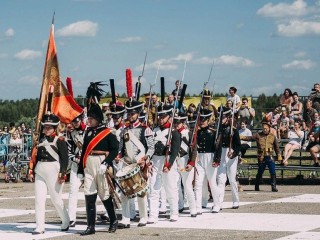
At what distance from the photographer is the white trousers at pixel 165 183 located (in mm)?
15180

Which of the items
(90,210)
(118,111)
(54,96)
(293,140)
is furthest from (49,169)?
(293,140)

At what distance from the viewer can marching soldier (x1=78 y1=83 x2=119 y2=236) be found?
13.4 metres

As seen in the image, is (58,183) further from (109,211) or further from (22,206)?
(22,206)

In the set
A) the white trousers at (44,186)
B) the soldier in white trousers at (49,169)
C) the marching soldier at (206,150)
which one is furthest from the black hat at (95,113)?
the marching soldier at (206,150)

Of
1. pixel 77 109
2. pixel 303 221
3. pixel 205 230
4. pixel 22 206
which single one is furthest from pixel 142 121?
pixel 22 206

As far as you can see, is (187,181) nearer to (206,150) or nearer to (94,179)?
(206,150)

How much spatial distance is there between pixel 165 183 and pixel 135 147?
3.68 ft

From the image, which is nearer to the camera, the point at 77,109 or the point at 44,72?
the point at 44,72

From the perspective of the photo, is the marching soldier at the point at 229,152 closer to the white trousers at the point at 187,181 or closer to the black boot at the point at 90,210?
the white trousers at the point at 187,181

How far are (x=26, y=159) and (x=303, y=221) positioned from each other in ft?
55.2

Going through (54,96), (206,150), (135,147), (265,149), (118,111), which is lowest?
(265,149)

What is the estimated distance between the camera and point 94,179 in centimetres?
1344

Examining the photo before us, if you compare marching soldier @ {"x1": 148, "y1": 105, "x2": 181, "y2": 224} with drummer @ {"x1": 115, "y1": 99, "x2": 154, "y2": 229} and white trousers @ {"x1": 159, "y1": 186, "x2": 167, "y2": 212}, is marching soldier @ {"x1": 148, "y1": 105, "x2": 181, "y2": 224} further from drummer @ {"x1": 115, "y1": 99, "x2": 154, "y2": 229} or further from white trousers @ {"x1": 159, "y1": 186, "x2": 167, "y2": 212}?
white trousers @ {"x1": 159, "y1": 186, "x2": 167, "y2": 212}

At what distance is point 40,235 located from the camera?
1348 cm
